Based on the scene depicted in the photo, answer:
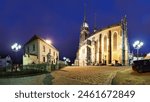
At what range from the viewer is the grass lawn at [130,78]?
12.7 ft

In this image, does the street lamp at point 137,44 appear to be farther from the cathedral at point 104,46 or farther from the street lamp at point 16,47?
the street lamp at point 16,47

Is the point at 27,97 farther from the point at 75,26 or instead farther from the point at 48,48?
the point at 75,26

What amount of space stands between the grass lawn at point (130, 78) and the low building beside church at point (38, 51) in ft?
2.62

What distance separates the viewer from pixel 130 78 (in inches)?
154

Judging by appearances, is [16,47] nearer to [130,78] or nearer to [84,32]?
[84,32]

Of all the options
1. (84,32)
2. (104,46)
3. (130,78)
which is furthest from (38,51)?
(130,78)

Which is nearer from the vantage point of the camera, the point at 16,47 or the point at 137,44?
the point at 137,44

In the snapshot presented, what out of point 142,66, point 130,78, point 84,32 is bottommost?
point 130,78

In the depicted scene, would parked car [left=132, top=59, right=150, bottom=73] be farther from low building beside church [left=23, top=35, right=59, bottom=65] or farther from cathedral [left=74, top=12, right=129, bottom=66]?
low building beside church [left=23, top=35, right=59, bottom=65]

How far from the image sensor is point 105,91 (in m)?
3.85

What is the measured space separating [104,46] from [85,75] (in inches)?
17.3

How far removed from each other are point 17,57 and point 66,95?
0.79m

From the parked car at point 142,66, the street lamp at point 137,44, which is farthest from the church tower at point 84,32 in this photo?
the parked car at point 142,66

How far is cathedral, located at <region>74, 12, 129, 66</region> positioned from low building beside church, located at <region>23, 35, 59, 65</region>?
300 mm
